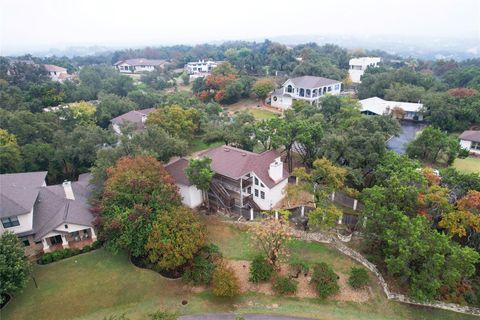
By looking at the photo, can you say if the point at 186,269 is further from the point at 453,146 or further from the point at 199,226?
the point at 453,146

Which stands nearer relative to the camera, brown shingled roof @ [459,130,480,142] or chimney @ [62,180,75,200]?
chimney @ [62,180,75,200]

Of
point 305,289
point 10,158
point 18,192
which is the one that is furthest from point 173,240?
point 10,158

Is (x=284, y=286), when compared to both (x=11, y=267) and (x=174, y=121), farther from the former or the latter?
(x=174, y=121)

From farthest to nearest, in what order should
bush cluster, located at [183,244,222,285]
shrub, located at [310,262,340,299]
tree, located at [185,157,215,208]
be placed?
tree, located at [185,157,215,208] < bush cluster, located at [183,244,222,285] < shrub, located at [310,262,340,299]

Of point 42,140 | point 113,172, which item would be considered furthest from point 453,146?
point 42,140

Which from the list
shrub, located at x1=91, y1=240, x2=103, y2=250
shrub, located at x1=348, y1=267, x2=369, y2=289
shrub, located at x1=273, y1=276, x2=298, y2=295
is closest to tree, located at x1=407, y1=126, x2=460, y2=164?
shrub, located at x1=348, y1=267, x2=369, y2=289

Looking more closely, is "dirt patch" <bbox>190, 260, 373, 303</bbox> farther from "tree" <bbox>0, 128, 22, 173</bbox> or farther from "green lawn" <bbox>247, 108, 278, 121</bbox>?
"green lawn" <bbox>247, 108, 278, 121</bbox>
